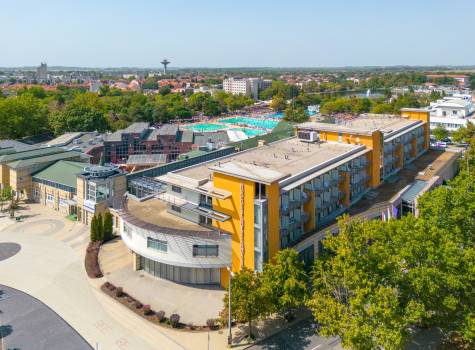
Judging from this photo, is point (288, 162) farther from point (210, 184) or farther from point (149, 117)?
point (149, 117)

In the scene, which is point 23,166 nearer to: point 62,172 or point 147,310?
point 62,172

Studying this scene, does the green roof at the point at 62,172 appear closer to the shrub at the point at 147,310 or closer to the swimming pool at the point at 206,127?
the shrub at the point at 147,310

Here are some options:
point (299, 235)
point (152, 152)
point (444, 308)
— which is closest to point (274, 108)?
point (152, 152)

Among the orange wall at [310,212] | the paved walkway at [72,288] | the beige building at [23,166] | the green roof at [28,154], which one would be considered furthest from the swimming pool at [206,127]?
the orange wall at [310,212]

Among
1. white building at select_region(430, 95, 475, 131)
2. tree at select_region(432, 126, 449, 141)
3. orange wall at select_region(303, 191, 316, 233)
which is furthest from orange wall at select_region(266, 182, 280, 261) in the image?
white building at select_region(430, 95, 475, 131)

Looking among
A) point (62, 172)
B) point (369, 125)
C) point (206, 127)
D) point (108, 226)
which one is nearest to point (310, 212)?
point (108, 226)

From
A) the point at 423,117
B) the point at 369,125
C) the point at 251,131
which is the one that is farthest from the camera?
the point at 251,131

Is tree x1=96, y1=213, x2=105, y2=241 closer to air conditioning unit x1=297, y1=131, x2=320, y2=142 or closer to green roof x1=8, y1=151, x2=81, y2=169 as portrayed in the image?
green roof x1=8, y1=151, x2=81, y2=169
